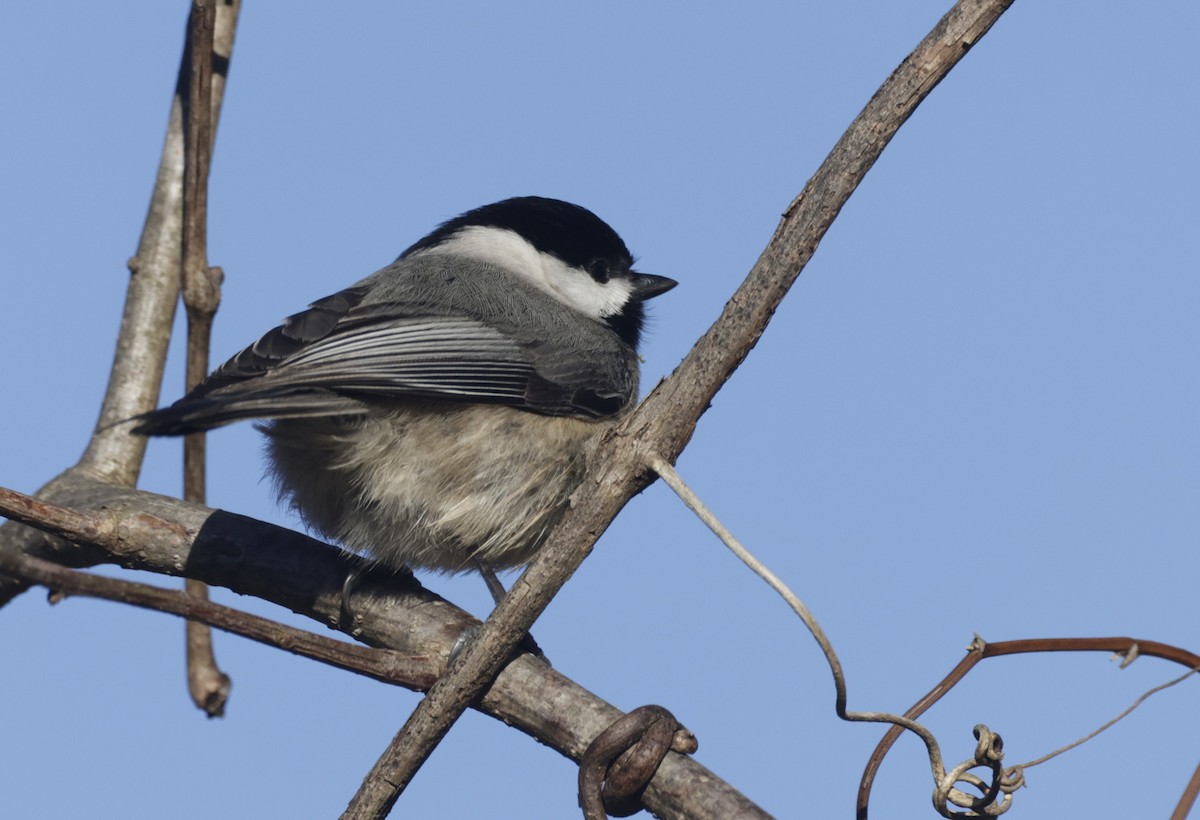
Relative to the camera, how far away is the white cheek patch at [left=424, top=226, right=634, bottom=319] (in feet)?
13.4

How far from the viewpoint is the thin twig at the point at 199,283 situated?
3334 millimetres

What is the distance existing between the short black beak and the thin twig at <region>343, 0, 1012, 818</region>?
2.20 m

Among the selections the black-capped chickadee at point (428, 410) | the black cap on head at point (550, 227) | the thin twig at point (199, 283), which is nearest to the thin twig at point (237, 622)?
the black-capped chickadee at point (428, 410)

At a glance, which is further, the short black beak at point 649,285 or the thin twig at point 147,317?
the short black beak at point 649,285

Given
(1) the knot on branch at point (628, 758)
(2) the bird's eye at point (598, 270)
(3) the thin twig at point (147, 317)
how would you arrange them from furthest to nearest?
(2) the bird's eye at point (598, 270) < (3) the thin twig at point (147, 317) < (1) the knot on branch at point (628, 758)

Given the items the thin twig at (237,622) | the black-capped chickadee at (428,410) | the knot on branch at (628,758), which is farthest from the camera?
the black-capped chickadee at (428,410)

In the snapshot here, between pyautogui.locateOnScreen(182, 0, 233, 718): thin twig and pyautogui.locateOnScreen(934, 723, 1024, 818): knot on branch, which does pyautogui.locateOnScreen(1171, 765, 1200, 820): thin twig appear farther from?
pyautogui.locateOnScreen(182, 0, 233, 718): thin twig

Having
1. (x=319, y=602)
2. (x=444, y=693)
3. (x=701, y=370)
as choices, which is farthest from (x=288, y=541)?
(x=701, y=370)

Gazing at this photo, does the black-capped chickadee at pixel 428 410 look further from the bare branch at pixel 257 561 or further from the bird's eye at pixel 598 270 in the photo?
the bird's eye at pixel 598 270

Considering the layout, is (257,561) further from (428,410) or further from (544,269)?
(544,269)

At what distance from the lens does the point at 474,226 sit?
4.20m

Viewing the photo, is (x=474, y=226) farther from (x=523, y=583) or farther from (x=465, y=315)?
(x=523, y=583)

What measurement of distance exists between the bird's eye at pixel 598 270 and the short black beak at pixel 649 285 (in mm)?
111

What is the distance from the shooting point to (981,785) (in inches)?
75.9
